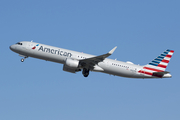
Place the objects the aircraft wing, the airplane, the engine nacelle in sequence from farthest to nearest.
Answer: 1. the airplane
2. the engine nacelle
3. the aircraft wing

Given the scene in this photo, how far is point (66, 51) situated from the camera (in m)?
54.6

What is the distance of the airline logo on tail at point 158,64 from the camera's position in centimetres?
5728

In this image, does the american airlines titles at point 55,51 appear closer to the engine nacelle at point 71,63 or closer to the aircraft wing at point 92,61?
the engine nacelle at point 71,63

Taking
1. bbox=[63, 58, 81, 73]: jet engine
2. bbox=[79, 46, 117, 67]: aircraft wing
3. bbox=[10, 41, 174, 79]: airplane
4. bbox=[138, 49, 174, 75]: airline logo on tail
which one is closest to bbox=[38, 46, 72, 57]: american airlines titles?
bbox=[10, 41, 174, 79]: airplane

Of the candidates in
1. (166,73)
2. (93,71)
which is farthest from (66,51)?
(166,73)

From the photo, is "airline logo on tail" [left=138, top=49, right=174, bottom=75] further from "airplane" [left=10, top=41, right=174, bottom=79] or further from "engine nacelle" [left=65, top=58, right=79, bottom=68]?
"engine nacelle" [left=65, top=58, right=79, bottom=68]

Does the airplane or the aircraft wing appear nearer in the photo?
the aircraft wing

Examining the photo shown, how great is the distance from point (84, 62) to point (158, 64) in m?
15.0

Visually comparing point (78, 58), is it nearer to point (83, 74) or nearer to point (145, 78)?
point (83, 74)

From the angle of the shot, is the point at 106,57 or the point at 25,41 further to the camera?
the point at 25,41

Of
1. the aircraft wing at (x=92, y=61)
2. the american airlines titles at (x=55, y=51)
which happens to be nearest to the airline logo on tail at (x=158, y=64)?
the aircraft wing at (x=92, y=61)

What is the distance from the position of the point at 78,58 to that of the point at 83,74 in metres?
3.73

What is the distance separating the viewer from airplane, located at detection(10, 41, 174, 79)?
53.9 m

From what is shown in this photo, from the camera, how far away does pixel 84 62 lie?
5444 cm
